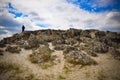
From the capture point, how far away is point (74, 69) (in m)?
24.7

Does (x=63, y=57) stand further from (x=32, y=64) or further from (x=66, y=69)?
(x=32, y=64)

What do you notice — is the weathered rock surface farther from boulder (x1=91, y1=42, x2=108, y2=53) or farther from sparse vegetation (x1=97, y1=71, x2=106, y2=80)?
sparse vegetation (x1=97, y1=71, x2=106, y2=80)

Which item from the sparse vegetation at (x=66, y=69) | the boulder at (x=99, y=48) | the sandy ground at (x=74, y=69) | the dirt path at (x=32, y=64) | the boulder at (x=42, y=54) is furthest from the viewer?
the boulder at (x=99, y=48)

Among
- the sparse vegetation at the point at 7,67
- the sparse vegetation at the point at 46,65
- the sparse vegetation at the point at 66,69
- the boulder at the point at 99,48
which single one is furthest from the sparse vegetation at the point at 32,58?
the boulder at the point at 99,48

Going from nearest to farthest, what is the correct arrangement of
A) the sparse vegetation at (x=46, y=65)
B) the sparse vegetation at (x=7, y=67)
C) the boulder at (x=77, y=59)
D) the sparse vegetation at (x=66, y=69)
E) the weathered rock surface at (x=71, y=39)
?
the sparse vegetation at (x=66, y=69)
the sparse vegetation at (x=7, y=67)
the sparse vegetation at (x=46, y=65)
the boulder at (x=77, y=59)
the weathered rock surface at (x=71, y=39)

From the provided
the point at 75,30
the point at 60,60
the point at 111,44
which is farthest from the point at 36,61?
the point at 111,44

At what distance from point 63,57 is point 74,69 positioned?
470cm

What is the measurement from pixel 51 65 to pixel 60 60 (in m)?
2.46

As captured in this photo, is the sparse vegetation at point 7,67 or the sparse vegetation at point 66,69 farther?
the sparse vegetation at point 7,67

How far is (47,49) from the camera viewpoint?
104 feet

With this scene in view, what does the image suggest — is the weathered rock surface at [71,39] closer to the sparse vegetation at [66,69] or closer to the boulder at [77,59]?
the boulder at [77,59]

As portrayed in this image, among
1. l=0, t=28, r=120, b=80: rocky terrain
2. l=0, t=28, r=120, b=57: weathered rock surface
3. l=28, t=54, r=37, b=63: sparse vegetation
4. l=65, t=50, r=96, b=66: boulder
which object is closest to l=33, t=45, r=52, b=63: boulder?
l=0, t=28, r=120, b=80: rocky terrain

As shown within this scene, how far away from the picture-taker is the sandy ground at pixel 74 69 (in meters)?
22.1

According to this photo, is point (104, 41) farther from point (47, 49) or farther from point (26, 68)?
point (26, 68)
